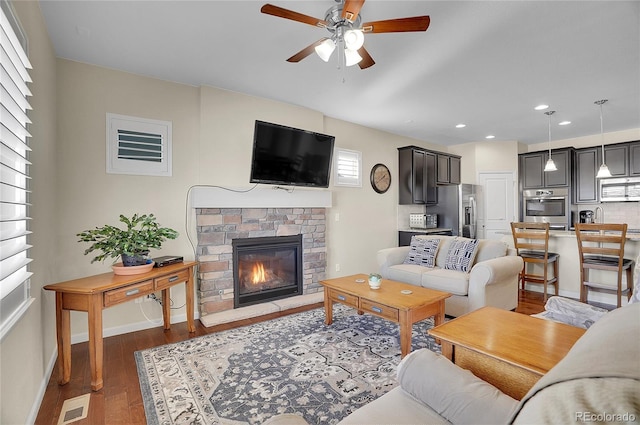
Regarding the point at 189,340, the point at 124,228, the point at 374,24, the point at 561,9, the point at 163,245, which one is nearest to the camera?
the point at 374,24

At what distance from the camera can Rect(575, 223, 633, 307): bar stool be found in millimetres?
3396

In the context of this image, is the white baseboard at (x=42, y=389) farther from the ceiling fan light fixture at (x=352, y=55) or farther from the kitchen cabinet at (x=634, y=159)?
the kitchen cabinet at (x=634, y=159)

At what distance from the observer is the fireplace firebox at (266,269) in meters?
3.65

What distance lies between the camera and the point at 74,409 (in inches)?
74.0

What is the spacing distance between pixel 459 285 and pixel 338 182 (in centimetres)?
230

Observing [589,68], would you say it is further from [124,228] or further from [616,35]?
[124,228]

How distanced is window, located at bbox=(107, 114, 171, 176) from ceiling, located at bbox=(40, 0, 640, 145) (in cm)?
52

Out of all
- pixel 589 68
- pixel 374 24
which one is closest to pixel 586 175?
pixel 589 68

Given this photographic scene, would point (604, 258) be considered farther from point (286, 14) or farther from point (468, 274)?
point (286, 14)

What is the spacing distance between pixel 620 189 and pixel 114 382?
7.53 meters

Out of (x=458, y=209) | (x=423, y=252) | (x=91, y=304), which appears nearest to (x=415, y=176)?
(x=458, y=209)

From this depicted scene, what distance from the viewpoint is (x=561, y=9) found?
2117 millimetres

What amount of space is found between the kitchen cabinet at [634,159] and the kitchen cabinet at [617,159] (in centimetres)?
4

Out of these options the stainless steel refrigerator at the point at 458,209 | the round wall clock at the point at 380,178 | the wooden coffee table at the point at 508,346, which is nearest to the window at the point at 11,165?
the wooden coffee table at the point at 508,346
